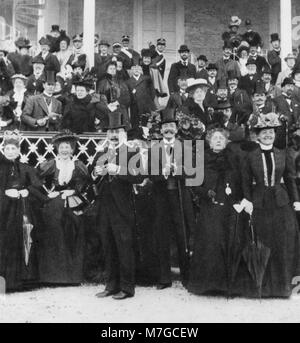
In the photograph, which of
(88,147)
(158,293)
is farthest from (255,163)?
(88,147)

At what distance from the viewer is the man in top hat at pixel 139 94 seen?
10094 millimetres

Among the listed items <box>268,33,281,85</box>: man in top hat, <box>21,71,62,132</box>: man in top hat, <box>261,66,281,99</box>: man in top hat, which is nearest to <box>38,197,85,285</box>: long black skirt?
<box>21,71,62,132</box>: man in top hat

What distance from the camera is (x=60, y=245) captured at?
23.0 feet

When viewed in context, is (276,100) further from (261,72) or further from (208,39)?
(208,39)

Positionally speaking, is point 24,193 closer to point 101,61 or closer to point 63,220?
point 63,220

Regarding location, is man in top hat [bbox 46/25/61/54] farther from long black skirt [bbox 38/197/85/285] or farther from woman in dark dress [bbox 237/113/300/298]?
woman in dark dress [bbox 237/113/300/298]

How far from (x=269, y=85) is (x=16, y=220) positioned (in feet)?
20.0

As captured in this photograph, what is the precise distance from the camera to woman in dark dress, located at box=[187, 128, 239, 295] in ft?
21.2

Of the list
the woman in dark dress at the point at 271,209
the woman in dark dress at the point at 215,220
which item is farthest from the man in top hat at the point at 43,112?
the woman in dark dress at the point at 271,209

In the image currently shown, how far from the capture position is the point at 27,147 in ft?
26.3

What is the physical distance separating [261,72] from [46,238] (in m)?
6.10

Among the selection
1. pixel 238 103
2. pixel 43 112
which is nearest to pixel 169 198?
pixel 43 112

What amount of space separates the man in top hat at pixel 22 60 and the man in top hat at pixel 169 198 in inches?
209
